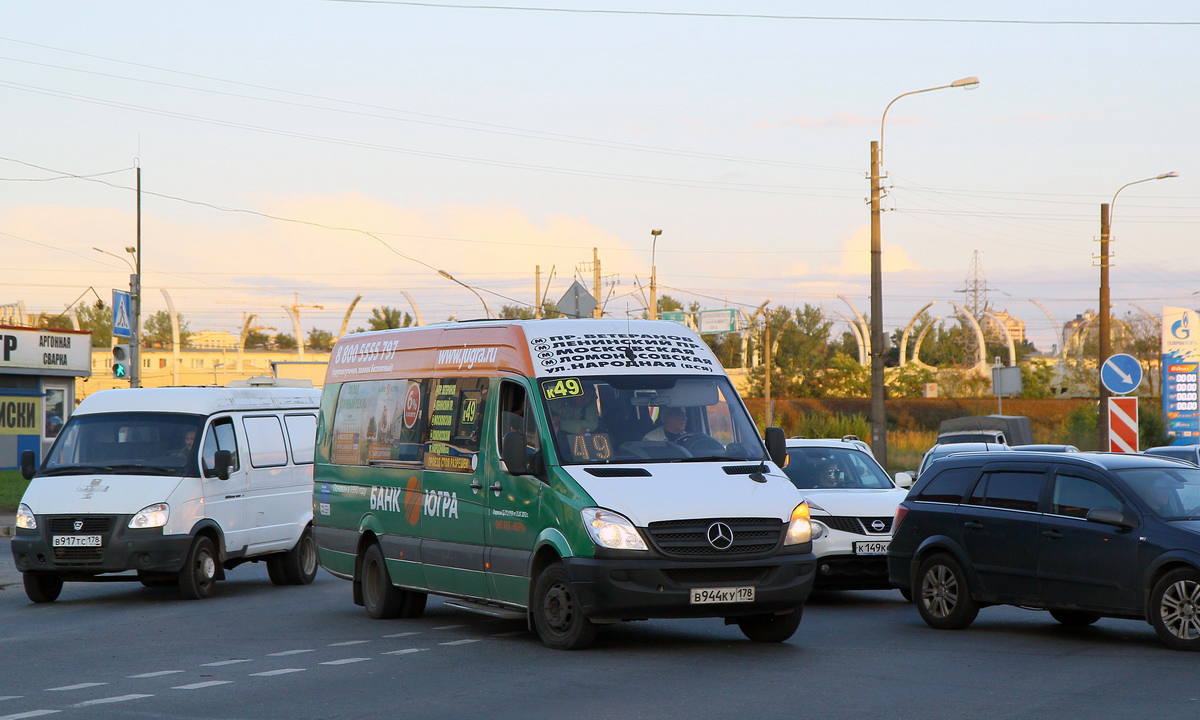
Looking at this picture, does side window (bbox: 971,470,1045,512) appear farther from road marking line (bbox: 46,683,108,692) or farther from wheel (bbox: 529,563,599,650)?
road marking line (bbox: 46,683,108,692)

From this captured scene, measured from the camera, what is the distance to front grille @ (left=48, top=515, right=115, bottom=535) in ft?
49.6

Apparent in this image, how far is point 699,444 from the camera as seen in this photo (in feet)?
37.2

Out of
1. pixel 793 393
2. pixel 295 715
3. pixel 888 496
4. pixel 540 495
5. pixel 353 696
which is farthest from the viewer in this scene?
pixel 793 393

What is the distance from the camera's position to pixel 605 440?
11.2 metres

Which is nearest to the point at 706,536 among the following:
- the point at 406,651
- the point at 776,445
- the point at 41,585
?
the point at 776,445

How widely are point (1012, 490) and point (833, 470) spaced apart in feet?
12.3

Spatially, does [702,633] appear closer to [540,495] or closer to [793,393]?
[540,495]

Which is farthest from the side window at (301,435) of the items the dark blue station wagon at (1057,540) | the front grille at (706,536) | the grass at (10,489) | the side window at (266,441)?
the grass at (10,489)

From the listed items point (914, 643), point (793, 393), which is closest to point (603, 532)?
point (914, 643)

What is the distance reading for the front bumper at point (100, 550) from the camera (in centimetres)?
1509

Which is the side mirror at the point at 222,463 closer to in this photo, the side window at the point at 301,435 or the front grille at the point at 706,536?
the side window at the point at 301,435

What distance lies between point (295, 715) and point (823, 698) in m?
3.16

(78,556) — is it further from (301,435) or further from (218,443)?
(301,435)

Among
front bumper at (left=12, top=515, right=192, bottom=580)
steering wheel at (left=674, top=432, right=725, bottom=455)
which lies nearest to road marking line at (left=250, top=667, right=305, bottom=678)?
steering wheel at (left=674, top=432, right=725, bottom=455)
